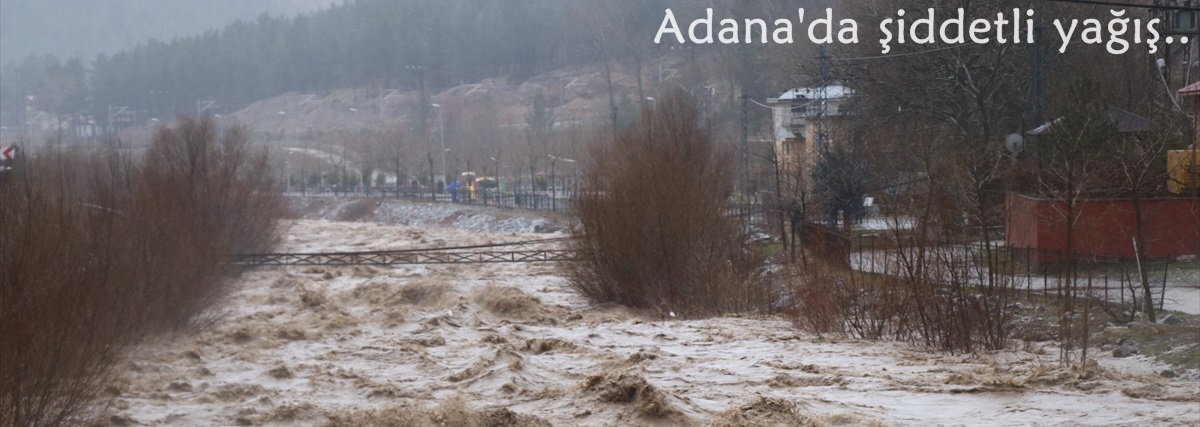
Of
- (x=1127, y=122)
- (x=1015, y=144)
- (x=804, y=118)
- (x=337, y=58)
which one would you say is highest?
(x=337, y=58)

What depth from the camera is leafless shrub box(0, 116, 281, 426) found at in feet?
44.1

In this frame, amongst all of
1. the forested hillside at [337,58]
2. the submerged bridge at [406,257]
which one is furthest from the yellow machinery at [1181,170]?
the forested hillside at [337,58]

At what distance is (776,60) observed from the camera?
194ft

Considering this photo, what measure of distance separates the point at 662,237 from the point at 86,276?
15398mm

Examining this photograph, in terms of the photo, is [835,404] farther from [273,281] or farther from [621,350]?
[273,281]

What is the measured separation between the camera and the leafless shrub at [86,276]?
13.4 meters

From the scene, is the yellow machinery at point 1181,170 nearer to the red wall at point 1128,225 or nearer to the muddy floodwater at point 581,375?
the red wall at point 1128,225

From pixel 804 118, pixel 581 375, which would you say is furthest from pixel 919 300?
pixel 804 118

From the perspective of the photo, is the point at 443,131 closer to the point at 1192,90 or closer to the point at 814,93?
the point at 814,93

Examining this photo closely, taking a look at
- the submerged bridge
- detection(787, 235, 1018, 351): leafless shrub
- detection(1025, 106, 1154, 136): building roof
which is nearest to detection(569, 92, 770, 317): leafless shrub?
detection(787, 235, 1018, 351): leafless shrub

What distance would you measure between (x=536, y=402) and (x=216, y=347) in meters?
11.2

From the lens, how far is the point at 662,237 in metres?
28.9

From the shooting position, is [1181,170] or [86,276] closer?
A: [86,276]

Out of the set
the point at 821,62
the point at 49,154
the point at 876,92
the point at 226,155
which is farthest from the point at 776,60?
the point at 49,154
